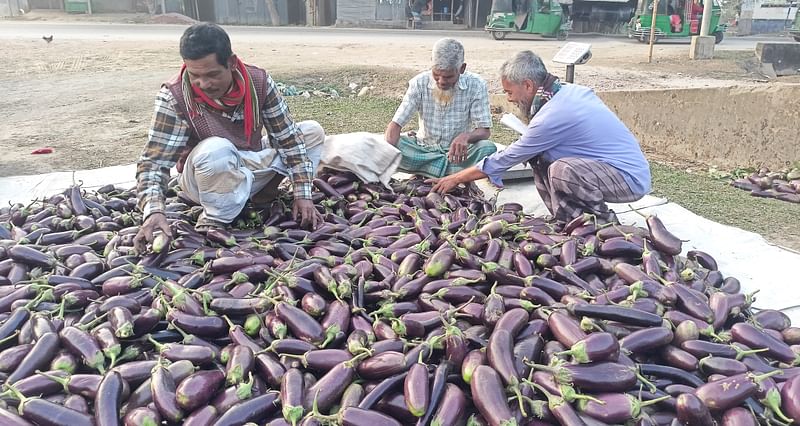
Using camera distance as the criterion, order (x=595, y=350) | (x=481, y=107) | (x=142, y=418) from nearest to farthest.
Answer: (x=142, y=418)
(x=595, y=350)
(x=481, y=107)

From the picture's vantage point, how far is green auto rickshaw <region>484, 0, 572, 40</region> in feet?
73.3

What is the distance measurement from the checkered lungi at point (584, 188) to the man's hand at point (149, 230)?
2.33 m

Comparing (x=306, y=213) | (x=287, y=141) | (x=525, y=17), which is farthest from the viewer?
(x=525, y=17)

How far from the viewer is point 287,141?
3617mm

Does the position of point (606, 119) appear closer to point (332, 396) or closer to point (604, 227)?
point (604, 227)

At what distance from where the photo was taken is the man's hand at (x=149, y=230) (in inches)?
113

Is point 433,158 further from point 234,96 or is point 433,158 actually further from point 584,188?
point 234,96

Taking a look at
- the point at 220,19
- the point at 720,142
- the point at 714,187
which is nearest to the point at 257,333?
the point at 714,187

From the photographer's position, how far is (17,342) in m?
2.24

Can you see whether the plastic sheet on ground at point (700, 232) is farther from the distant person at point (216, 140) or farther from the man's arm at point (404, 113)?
the distant person at point (216, 140)

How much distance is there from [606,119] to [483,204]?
97 centimetres

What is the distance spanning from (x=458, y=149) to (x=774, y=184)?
329 centimetres

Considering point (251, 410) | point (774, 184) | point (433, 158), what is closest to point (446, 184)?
point (433, 158)

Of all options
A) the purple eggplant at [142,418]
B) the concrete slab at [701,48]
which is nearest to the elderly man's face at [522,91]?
the purple eggplant at [142,418]
